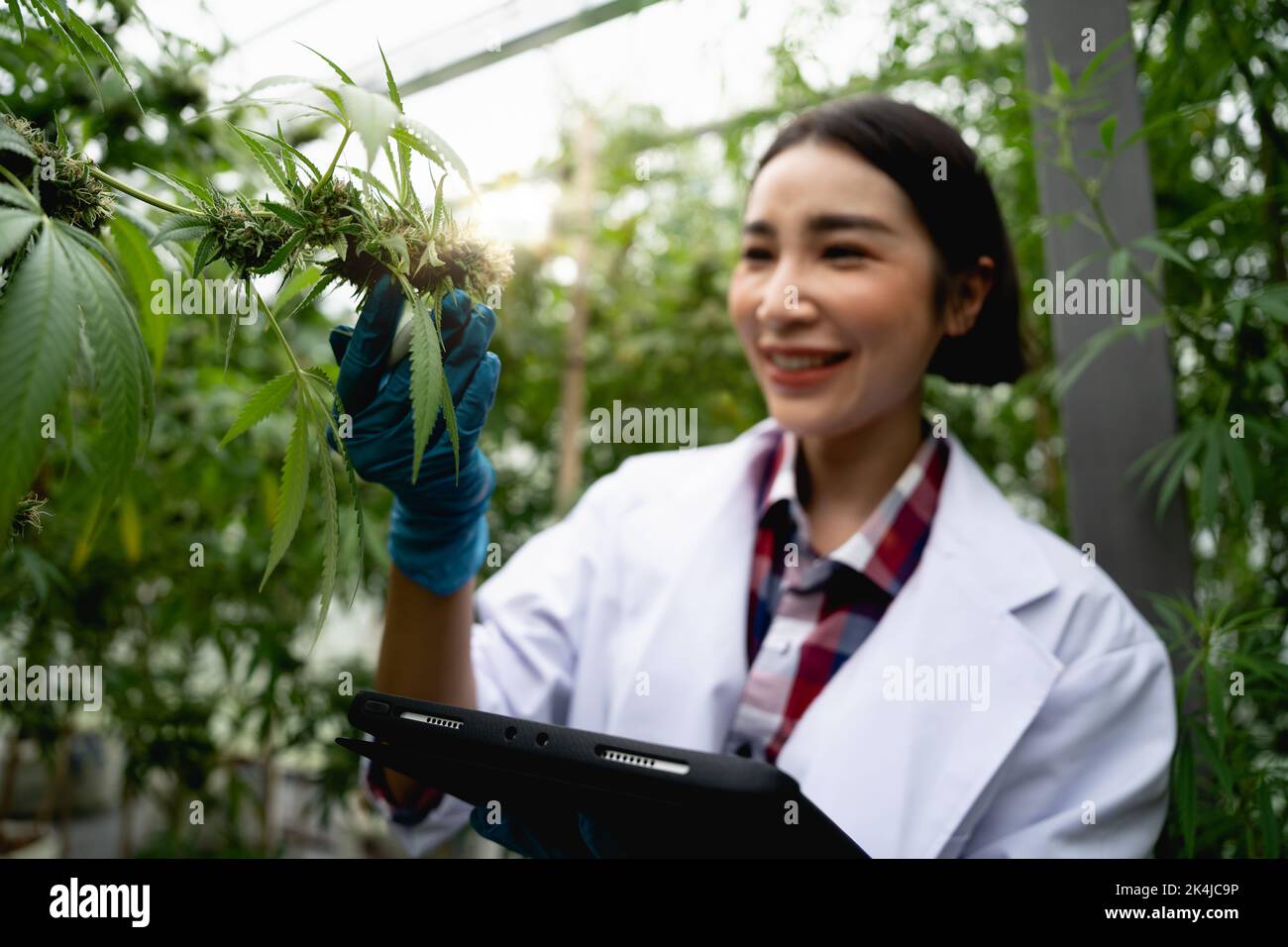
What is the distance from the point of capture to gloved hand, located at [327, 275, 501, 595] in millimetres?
653

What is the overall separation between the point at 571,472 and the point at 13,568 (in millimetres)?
946

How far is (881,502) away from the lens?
1.12 metres

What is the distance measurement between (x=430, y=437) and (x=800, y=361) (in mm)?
470

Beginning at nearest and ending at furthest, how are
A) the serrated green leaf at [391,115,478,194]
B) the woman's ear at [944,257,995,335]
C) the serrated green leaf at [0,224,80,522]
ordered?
the serrated green leaf at [0,224,80,522], the serrated green leaf at [391,115,478,194], the woman's ear at [944,257,995,335]

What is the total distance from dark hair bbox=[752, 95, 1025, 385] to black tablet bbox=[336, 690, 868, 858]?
2.30ft

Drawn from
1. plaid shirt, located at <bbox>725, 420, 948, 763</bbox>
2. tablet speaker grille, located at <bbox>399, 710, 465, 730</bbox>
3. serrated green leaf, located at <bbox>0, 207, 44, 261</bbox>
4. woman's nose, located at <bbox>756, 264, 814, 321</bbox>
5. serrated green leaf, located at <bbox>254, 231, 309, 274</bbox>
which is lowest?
tablet speaker grille, located at <bbox>399, 710, 465, 730</bbox>

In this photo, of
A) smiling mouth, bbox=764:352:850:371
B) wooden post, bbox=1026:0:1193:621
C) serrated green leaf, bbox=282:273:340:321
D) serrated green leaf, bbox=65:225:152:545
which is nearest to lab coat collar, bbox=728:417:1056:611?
wooden post, bbox=1026:0:1193:621

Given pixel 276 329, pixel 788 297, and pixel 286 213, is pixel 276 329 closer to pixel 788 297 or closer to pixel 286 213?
pixel 286 213

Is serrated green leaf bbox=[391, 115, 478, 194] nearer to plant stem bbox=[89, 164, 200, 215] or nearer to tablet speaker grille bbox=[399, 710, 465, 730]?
plant stem bbox=[89, 164, 200, 215]

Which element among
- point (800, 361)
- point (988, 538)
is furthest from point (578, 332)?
point (988, 538)

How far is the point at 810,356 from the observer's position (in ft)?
3.27

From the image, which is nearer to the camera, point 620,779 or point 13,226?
point 13,226
